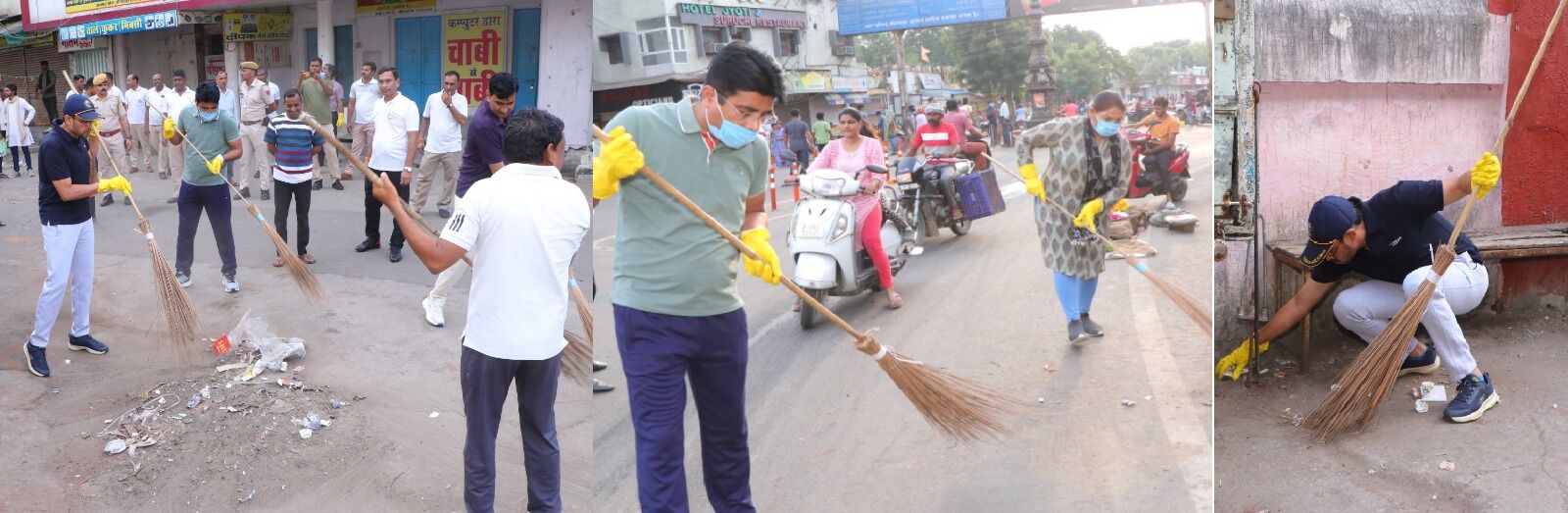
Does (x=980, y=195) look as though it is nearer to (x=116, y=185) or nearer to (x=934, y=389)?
(x=934, y=389)

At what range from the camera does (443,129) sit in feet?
11.2

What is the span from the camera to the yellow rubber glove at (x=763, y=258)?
2.39 m

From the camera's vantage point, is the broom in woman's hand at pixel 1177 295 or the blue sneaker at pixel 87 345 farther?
the blue sneaker at pixel 87 345

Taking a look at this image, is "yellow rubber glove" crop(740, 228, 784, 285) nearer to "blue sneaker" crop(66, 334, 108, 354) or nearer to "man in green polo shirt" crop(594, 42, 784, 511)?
"man in green polo shirt" crop(594, 42, 784, 511)

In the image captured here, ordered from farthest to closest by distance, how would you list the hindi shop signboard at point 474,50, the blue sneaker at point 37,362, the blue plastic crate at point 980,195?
the blue sneaker at point 37,362 < the hindi shop signboard at point 474,50 < the blue plastic crate at point 980,195

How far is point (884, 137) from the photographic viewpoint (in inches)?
92.4

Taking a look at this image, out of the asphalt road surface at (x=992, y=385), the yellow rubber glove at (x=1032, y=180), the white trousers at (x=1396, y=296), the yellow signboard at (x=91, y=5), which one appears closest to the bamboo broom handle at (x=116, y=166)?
the yellow signboard at (x=91, y=5)

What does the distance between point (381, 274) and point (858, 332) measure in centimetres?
210

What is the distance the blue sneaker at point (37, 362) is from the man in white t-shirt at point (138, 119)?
82cm

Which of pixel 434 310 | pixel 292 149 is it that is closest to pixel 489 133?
pixel 434 310

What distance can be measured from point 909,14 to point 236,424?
2.83 m

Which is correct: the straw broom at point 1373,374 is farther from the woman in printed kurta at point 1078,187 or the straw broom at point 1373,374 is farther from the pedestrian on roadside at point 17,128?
the pedestrian on roadside at point 17,128

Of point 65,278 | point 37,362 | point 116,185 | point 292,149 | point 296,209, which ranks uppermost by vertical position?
point 292,149

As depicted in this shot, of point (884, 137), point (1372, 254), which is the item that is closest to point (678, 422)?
point (884, 137)
